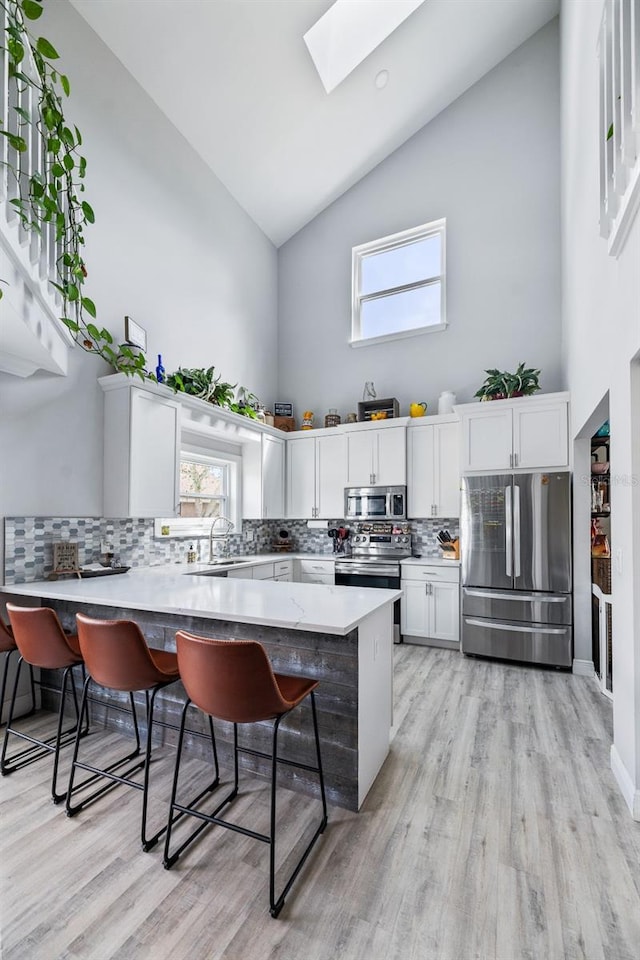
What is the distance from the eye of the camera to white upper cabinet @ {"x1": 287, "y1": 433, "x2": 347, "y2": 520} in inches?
203

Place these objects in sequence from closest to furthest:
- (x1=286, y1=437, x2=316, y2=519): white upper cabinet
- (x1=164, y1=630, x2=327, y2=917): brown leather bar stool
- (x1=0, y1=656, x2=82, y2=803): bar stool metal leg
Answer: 1. (x1=164, y1=630, x2=327, y2=917): brown leather bar stool
2. (x1=0, y1=656, x2=82, y2=803): bar stool metal leg
3. (x1=286, y1=437, x2=316, y2=519): white upper cabinet

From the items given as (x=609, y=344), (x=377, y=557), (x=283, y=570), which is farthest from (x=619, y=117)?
(x=283, y=570)

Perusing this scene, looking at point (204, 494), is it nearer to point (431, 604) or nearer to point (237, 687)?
point (431, 604)

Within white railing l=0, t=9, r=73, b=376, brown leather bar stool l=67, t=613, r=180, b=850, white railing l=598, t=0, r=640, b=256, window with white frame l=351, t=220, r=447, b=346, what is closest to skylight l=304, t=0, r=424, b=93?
window with white frame l=351, t=220, r=447, b=346

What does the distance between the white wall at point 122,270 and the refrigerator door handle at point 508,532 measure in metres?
3.25

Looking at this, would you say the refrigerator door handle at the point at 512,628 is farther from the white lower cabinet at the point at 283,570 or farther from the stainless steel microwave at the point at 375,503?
the white lower cabinet at the point at 283,570

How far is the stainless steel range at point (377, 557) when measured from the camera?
14.7 ft

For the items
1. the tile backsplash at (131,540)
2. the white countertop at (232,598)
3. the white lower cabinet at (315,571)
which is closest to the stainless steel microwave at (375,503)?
the tile backsplash at (131,540)

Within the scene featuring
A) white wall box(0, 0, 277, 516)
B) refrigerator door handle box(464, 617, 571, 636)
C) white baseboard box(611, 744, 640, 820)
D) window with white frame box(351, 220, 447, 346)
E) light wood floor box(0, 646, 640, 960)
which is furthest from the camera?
window with white frame box(351, 220, 447, 346)

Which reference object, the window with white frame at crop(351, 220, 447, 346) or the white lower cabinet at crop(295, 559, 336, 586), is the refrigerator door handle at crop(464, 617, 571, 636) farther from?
the window with white frame at crop(351, 220, 447, 346)

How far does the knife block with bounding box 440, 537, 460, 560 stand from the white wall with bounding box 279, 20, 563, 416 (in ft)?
5.13

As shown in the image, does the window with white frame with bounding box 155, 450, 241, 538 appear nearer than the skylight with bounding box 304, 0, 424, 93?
No

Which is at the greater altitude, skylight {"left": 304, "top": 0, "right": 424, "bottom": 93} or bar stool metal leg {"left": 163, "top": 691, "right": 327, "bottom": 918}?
skylight {"left": 304, "top": 0, "right": 424, "bottom": 93}

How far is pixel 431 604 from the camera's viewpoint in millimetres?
4297
